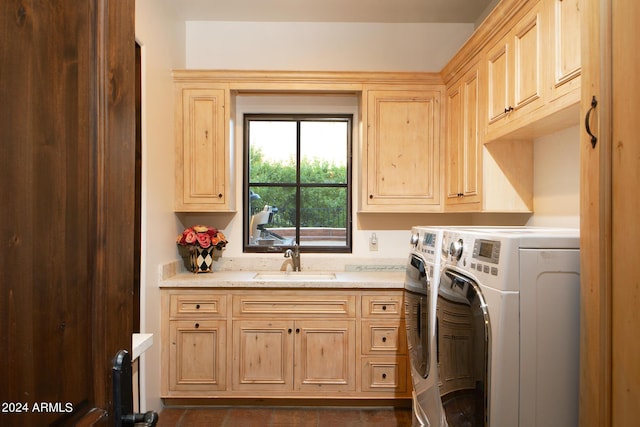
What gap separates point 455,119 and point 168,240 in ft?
7.17

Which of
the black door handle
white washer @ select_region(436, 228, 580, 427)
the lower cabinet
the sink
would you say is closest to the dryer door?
white washer @ select_region(436, 228, 580, 427)

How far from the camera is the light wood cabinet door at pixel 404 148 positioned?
9.75ft

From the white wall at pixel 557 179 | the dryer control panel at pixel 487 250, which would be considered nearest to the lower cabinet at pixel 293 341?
the white wall at pixel 557 179

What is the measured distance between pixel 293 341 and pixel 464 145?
67.6 inches

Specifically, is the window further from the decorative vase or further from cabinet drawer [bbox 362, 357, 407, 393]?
cabinet drawer [bbox 362, 357, 407, 393]

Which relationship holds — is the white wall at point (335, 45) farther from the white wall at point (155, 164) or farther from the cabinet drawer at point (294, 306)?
the cabinet drawer at point (294, 306)

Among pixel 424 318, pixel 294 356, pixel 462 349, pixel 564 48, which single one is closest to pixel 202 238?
pixel 294 356

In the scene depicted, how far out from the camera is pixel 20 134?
1.73ft

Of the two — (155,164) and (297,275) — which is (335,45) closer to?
(155,164)

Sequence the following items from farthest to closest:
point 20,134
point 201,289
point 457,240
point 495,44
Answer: point 201,289
point 495,44
point 457,240
point 20,134

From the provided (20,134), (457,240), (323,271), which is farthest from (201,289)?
(20,134)

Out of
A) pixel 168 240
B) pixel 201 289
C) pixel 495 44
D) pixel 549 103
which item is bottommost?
pixel 201 289

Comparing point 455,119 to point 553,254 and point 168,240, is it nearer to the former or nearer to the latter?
point 553,254

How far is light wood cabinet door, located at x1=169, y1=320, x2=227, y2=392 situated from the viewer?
2680 millimetres
